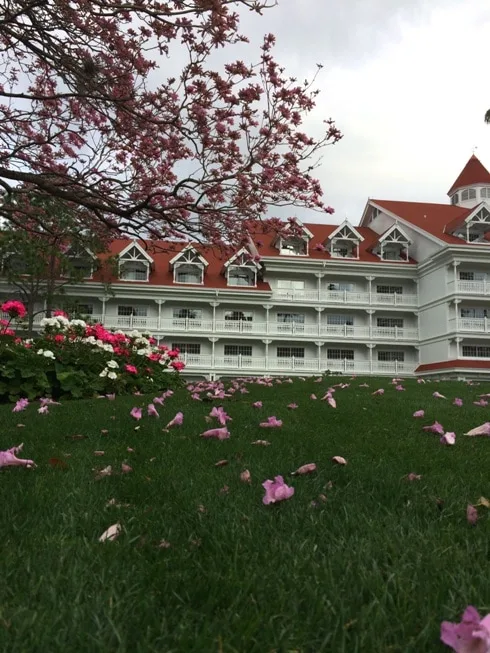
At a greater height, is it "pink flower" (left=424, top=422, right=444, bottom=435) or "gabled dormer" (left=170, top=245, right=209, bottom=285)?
"gabled dormer" (left=170, top=245, right=209, bottom=285)

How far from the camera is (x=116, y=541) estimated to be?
199 centimetres

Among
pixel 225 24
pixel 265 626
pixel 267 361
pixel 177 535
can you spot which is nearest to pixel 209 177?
pixel 225 24

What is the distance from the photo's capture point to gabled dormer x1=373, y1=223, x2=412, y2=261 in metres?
36.8

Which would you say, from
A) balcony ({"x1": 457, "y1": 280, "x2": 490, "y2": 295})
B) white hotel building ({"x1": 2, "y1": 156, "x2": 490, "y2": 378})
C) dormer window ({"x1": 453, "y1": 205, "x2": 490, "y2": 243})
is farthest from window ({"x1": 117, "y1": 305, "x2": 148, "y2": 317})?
dormer window ({"x1": 453, "y1": 205, "x2": 490, "y2": 243})

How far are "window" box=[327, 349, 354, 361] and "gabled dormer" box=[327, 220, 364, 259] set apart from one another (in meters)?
6.94

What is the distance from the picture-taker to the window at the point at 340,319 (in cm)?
3684

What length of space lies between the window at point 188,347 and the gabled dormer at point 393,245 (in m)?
15.2

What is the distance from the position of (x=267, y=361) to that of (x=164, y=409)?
27967mm

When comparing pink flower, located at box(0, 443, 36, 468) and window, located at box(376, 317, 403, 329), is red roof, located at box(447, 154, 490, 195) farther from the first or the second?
pink flower, located at box(0, 443, 36, 468)

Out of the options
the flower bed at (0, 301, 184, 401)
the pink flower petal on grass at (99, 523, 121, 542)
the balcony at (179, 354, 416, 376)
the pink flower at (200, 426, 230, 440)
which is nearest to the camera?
the pink flower petal on grass at (99, 523, 121, 542)

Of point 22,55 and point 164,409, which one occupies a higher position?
point 22,55

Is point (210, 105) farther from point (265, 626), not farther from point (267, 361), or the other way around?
point (267, 361)

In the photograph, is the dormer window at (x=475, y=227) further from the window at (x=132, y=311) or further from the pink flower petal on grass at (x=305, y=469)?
the pink flower petal on grass at (x=305, y=469)

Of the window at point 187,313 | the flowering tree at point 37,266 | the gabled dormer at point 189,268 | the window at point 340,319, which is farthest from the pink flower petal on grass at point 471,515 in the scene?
the window at point 340,319
